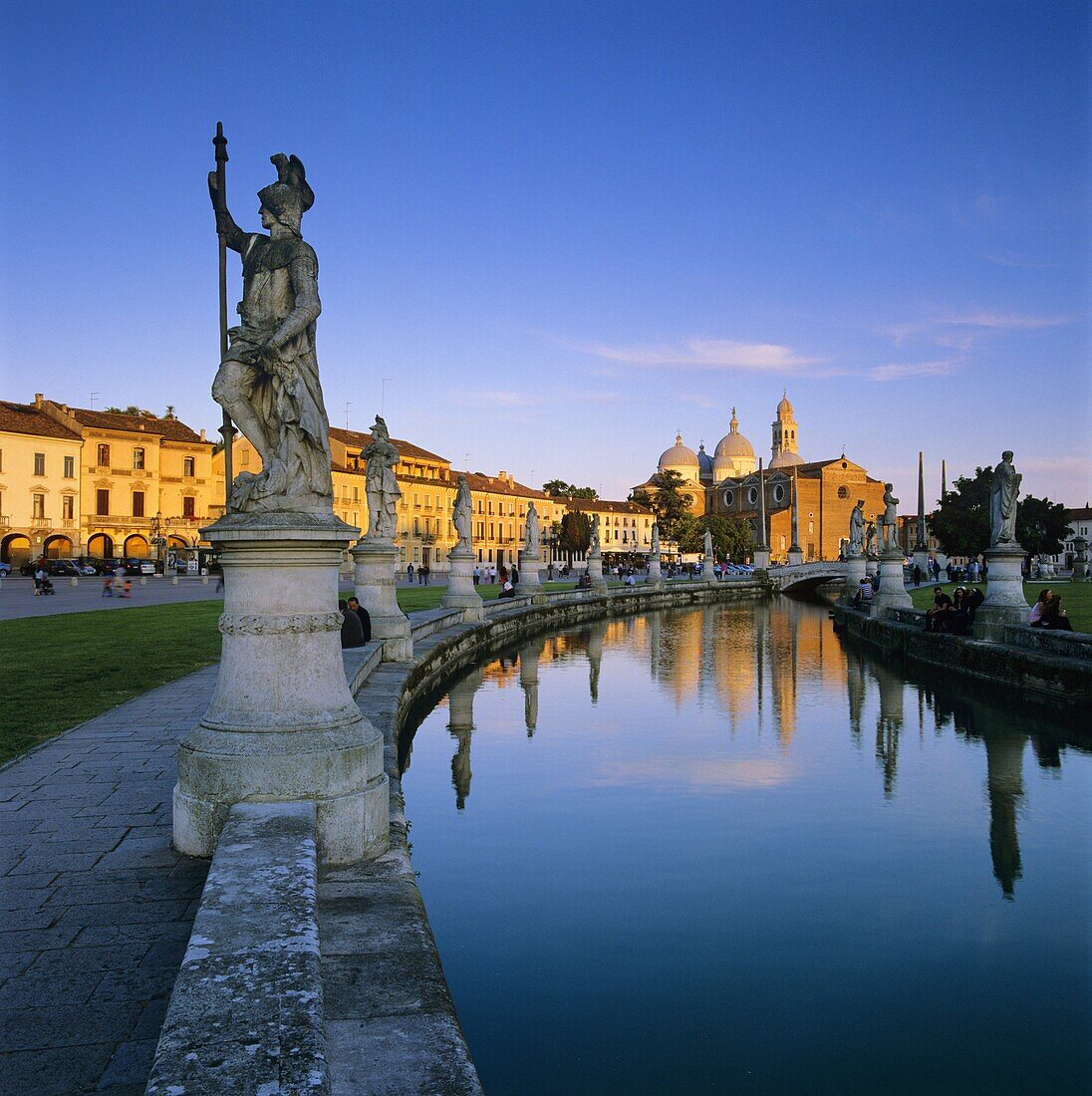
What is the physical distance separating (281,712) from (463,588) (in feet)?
60.2

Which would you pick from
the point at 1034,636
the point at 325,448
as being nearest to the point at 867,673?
the point at 1034,636

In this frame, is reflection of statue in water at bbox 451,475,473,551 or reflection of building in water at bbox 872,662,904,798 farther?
reflection of statue in water at bbox 451,475,473,551

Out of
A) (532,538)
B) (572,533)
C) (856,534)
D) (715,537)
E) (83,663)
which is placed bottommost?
(83,663)

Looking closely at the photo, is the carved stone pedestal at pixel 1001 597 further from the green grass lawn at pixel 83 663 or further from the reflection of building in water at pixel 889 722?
the green grass lawn at pixel 83 663

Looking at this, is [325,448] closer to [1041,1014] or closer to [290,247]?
[290,247]

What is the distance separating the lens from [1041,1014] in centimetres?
532

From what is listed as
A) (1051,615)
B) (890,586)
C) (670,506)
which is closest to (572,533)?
(670,506)

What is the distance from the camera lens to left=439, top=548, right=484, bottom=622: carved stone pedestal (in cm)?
2273

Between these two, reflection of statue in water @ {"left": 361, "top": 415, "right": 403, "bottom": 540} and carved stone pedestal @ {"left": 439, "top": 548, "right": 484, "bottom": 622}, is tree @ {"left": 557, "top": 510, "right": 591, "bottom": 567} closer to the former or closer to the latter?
carved stone pedestal @ {"left": 439, "top": 548, "right": 484, "bottom": 622}

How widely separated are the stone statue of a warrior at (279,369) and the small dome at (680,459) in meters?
129

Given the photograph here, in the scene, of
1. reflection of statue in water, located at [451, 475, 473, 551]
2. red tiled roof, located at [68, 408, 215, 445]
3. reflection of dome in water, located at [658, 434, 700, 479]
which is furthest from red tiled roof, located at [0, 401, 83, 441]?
reflection of dome in water, located at [658, 434, 700, 479]

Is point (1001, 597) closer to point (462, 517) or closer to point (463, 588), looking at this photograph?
point (463, 588)

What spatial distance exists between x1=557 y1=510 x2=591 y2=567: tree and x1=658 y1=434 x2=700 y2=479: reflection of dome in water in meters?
36.7

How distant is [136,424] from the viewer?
214 ft
